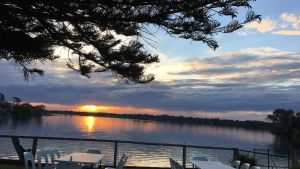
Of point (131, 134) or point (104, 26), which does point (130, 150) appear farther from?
point (131, 134)

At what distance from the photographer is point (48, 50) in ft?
23.0

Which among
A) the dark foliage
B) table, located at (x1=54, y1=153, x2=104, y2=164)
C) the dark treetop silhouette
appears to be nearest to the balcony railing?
the dark foliage

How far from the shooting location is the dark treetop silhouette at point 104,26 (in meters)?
5.46

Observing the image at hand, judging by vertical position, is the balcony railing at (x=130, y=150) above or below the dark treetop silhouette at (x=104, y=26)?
below

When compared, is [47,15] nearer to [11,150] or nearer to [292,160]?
[11,150]

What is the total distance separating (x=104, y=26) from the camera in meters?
6.19

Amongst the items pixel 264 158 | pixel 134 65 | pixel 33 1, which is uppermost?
pixel 33 1

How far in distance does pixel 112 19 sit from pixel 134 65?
4.62ft

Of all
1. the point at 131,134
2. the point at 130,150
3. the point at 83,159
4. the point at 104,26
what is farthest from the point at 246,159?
the point at 131,134

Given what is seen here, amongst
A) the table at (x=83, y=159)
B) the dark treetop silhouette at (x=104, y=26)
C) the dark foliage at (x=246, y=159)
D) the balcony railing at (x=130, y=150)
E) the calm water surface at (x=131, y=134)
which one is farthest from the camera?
the calm water surface at (x=131, y=134)

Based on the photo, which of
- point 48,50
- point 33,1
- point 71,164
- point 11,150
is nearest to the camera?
point 33,1

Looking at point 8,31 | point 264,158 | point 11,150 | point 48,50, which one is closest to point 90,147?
point 11,150

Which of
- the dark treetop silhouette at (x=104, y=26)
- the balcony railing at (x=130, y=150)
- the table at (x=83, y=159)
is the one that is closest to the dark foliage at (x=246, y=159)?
the balcony railing at (x=130, y=150)

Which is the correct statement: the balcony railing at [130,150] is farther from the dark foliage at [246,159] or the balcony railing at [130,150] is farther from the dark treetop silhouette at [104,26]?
the dark treetop silhouette at [104,26]
